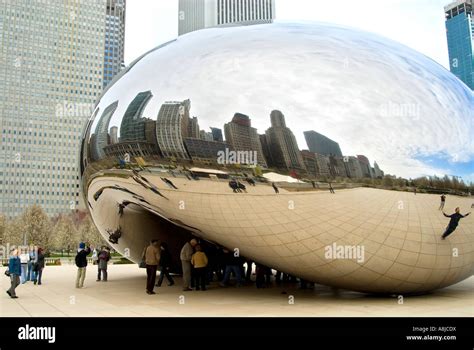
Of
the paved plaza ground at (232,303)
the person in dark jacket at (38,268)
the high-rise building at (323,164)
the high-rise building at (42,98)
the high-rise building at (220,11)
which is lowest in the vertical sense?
the paved plaza ground at (232,303)

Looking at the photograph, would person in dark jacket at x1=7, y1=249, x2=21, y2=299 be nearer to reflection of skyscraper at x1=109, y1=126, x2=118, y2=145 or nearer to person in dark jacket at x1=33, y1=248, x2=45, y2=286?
person in dark jacket at x1=33, y1=248, x2=45, y2=286

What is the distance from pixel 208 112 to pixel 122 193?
3.45 meters

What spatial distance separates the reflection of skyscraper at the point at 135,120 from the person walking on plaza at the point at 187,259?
11.0ft

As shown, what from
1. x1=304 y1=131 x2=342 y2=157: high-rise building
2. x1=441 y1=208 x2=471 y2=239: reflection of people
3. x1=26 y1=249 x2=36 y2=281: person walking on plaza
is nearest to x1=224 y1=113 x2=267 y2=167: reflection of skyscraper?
x1=304 y1=131 x2=342 y2=157: high-rise building

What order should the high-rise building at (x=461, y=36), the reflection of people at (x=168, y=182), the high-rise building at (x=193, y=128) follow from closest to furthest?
the high-rise building at (x=193, y=128), the reflection of people at (x=168, y=182), the high-rise building at (x=461, y=36)

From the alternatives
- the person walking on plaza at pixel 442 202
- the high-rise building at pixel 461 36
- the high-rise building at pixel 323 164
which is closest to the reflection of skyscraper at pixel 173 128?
the high-rise building at pixel 323 164

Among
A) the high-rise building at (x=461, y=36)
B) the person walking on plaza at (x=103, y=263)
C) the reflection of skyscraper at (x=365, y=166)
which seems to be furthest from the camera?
Answer: the high-rise building at (x=461, y=36)

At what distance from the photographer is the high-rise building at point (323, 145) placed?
7961 millimetres

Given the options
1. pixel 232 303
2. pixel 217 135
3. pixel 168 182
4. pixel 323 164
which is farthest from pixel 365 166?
pixel 232 303

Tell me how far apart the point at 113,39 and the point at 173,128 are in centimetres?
19606

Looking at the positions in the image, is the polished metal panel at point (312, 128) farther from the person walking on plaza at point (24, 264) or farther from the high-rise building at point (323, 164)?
the person walking on plaza at point (24, 264)

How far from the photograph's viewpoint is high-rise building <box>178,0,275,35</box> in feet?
560

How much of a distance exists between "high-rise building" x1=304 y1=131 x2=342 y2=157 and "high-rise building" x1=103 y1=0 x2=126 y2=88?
18539 centimetres

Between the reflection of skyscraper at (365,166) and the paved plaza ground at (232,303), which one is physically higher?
the reflection of skyscraper at (365,166)
